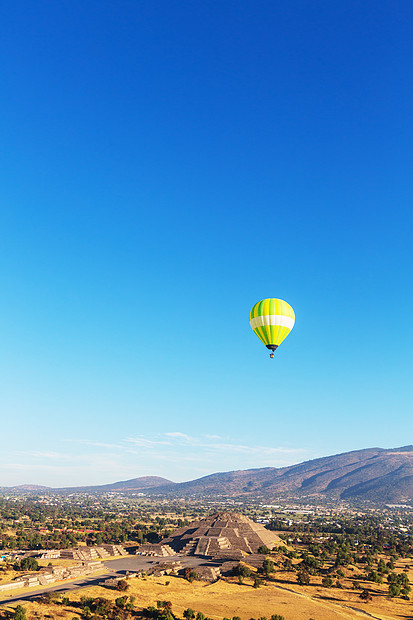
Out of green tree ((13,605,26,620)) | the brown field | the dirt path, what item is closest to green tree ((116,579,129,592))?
the brown field

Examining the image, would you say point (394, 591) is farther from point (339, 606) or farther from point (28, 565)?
point (28, 565)

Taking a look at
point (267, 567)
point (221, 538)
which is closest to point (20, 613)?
point (267, 567)

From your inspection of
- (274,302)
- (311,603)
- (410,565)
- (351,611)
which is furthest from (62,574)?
(410,565)

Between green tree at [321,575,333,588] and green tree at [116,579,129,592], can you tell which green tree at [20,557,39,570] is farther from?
green tree at [321,575,333,588]

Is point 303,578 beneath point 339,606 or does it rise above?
above

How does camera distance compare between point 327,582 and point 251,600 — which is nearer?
point 251,600
